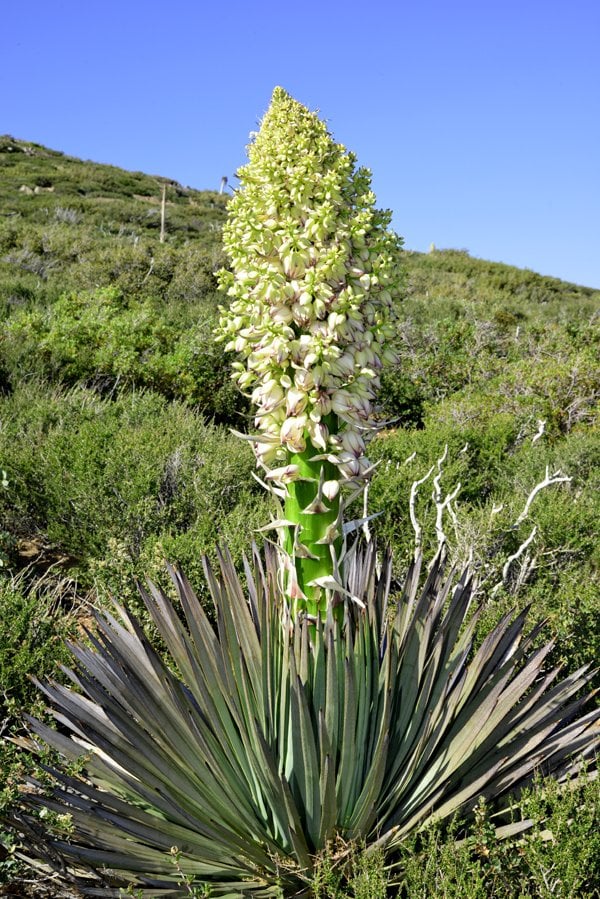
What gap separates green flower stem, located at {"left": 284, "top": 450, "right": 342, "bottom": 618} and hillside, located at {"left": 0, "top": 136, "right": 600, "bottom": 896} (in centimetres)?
20

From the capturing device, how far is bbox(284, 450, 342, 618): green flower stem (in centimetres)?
190

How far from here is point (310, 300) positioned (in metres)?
1.74

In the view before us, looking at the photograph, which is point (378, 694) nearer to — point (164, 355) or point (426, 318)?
point (164, 355)

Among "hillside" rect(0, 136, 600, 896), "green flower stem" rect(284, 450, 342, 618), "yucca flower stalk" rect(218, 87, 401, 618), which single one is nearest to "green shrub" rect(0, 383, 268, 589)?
"hillside" rect(0, 136, 600, 896)

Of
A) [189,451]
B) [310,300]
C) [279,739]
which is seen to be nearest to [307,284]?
[310,300]

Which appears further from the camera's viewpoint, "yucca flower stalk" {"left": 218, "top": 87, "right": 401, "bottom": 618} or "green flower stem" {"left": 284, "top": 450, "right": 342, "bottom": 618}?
"green flower stem" {"left": 284, "top": 450, "right": 342, "bottom": 618}

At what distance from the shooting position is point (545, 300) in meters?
25.3

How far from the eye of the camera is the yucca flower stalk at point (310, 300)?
5.74ft

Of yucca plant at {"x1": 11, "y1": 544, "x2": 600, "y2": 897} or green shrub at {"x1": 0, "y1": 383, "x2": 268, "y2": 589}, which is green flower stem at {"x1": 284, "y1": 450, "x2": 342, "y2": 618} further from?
green shrub at {"x1": 0, "y1": 383, "x2": 268, "y2": 589}

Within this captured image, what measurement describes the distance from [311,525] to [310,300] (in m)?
0.60

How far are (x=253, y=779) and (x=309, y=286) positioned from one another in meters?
1.45

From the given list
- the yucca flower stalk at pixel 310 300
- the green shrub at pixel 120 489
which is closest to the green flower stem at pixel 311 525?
the yucca flower stalk at pixel 310 300

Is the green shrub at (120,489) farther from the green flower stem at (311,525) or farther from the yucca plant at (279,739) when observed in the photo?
the green flower stem at (311,525)

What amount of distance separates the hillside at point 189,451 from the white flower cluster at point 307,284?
0.52 ft
